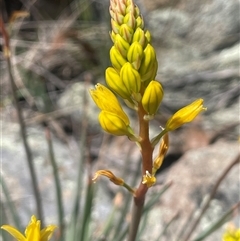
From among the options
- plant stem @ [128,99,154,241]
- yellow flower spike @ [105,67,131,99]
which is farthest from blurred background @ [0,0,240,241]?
yellow flower spike @ [105,67,131,99]

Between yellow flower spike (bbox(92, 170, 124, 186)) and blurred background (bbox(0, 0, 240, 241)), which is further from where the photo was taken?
blurred background (bbox(0, 0, 240, 241))

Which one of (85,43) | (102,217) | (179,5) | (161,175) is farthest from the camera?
(85,43)

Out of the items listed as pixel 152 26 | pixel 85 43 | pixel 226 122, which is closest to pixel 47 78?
pixel 85 43

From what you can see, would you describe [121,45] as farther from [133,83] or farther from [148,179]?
[148,179]

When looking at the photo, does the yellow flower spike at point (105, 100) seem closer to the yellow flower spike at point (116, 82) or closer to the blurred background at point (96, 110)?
the yellow flower spike at point (116, 82)

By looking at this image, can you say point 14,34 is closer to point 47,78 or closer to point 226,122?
point 47,78

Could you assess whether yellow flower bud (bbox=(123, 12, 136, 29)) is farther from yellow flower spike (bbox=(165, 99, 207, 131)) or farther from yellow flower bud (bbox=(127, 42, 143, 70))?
yellow flower spike (bbox=(165, 99, 207, 131))

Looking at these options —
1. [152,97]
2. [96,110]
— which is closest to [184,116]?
[152,97]
